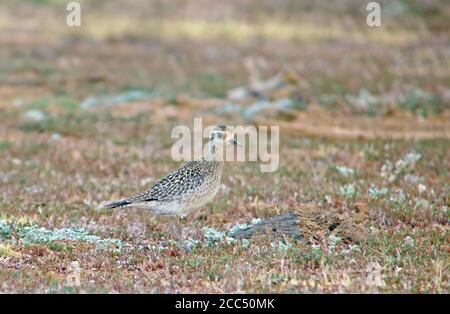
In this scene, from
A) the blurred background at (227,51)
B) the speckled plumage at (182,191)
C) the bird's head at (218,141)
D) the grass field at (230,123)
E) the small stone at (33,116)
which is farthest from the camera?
the blurred background at (227,51)

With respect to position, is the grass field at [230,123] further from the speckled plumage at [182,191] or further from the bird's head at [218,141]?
the bird's head at [218,141]

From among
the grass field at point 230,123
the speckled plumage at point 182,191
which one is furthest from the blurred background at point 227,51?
the speckled plumage at point 182,191

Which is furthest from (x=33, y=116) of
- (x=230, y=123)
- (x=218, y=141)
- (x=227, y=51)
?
(x=227, y=51)

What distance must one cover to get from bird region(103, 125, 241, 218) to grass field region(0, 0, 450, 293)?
0.44m

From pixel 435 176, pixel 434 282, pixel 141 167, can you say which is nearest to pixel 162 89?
pixel 141 167

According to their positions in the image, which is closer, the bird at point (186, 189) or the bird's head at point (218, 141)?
the bird at point (186, 189)

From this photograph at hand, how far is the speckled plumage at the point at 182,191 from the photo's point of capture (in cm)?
1218

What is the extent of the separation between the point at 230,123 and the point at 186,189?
10976mm

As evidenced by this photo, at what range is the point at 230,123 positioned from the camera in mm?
23156

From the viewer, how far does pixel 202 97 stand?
27.6 meters

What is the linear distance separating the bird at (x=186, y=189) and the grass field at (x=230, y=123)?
44cm

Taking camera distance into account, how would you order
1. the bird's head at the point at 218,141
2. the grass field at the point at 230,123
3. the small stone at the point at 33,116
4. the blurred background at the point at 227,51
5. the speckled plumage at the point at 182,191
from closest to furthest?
the grass field at the point at 230,123 < the speckled plumage at the point at 182,191 < the bird's head at the point at 218,141 < the small stone at the point at 33,116 < the blurred background at the point at 227,51

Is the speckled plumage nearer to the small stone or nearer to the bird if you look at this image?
the bird

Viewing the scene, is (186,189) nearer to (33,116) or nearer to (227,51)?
(33,116)
